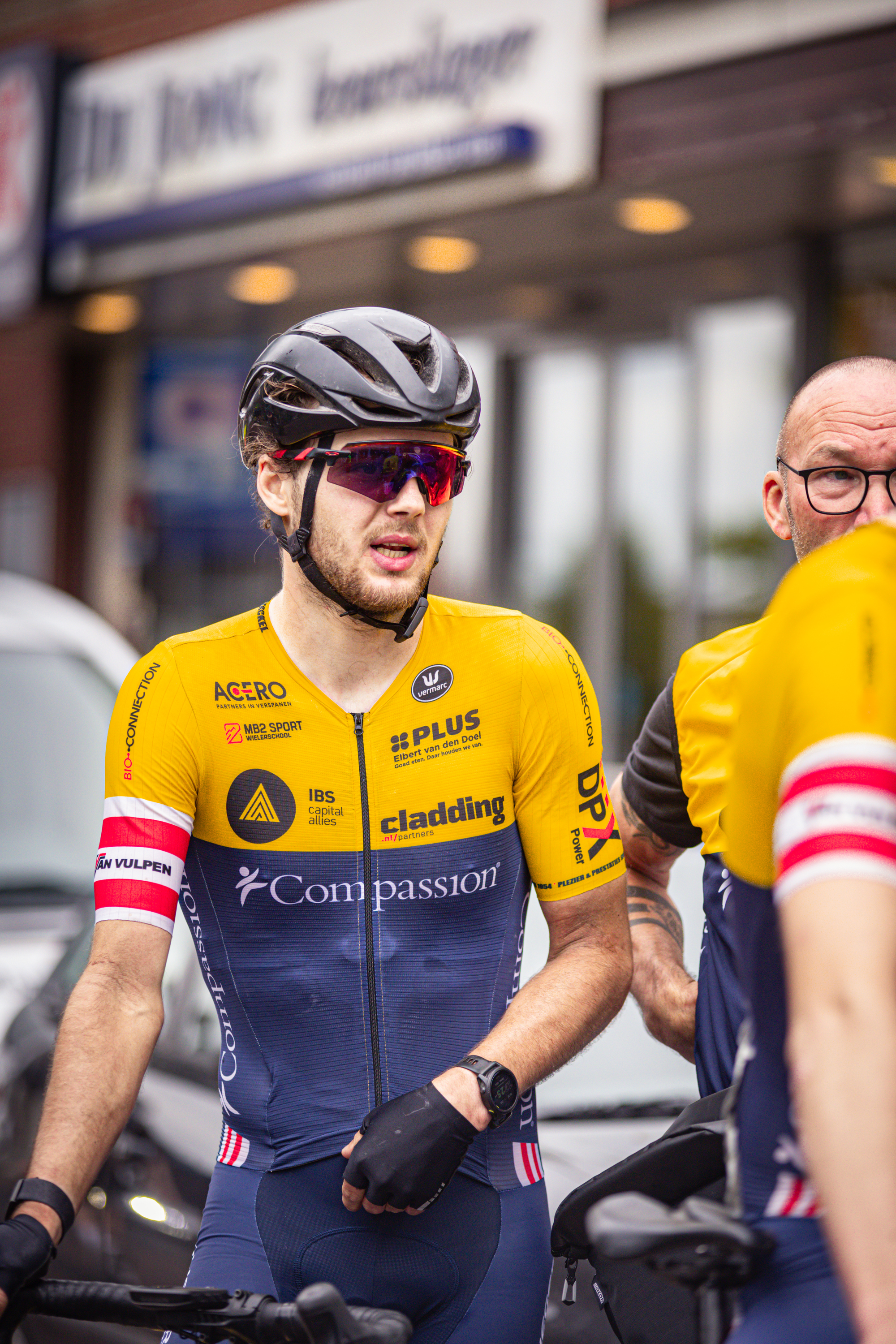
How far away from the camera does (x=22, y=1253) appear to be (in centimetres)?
198

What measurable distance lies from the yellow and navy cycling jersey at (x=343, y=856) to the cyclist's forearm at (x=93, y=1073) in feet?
0.39

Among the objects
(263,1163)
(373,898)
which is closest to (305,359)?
(373,898)

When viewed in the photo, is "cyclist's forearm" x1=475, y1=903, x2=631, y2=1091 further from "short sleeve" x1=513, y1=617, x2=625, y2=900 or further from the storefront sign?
the storefront sign

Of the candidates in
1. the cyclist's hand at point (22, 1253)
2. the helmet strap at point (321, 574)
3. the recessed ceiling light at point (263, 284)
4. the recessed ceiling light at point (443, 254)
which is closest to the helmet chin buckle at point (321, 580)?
the helmet strap at point (321, 574)

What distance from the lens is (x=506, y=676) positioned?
8.43ft

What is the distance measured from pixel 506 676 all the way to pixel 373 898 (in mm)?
417

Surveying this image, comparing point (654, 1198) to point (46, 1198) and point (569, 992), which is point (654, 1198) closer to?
point (569, 992)

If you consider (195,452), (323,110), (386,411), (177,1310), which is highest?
(323,110)

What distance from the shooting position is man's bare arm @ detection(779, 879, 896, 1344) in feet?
4.18

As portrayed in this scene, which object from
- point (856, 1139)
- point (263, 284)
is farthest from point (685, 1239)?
point (263, 284)

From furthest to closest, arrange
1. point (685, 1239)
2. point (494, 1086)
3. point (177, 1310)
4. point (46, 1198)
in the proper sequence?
point (494, 1086)
point (46, 1198)
point (177, 1310)
point (685, 1239)

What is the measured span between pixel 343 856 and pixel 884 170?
610cm

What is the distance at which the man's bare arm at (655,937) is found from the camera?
2670mm

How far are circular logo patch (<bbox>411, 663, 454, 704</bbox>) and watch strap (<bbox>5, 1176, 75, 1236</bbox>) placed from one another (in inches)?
35.7
